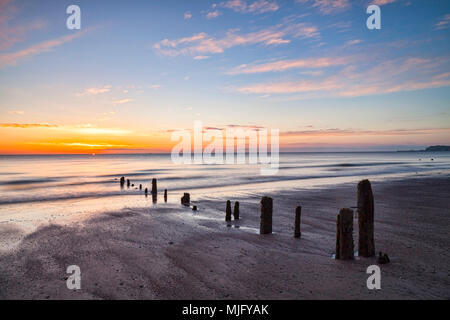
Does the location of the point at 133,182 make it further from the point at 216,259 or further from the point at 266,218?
the point at 216,259

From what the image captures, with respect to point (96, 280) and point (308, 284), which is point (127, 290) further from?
point (308, 284)

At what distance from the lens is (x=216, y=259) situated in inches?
331

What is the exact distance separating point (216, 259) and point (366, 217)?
→ 193 inches

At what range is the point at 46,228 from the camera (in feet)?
42.1

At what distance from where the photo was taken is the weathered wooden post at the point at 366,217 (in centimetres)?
828

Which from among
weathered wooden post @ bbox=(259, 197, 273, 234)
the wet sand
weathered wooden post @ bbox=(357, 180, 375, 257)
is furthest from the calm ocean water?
weathered wooden post @ bbox=(357, 180, 375, 257)

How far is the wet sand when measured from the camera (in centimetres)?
641

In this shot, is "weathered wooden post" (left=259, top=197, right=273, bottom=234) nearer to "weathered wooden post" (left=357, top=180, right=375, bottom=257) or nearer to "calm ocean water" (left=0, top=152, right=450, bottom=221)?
"weathered wooden post" (left=357, top=180, right=375, bottom=257)

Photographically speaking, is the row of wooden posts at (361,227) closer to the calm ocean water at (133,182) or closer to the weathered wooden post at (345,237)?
the weathered wooden post at (345,237)

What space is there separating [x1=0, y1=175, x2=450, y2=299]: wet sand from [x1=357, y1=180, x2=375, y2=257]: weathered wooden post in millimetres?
358

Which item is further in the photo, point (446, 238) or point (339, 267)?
point (446, 238)
